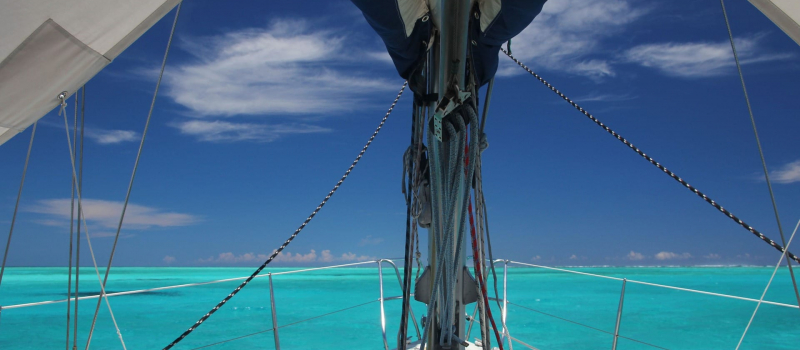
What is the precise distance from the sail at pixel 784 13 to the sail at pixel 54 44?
1.73 meters

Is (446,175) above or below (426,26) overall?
below

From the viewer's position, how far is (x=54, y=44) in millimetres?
1112

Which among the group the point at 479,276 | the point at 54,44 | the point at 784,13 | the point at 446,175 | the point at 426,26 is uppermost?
the point at 426,26

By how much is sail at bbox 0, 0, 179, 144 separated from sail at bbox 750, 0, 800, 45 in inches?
68.0

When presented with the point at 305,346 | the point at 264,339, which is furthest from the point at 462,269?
the point at 264,339

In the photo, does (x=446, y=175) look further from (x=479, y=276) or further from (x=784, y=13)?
(x=784, y=13)

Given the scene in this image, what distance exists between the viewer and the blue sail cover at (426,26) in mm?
1620

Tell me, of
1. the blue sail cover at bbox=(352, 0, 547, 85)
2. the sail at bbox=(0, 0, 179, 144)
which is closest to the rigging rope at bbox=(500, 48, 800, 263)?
the blue sail cover at bbox=(352, 0, 547, 85)

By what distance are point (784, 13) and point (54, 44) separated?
202 cm

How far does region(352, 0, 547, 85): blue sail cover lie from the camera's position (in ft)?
5.32

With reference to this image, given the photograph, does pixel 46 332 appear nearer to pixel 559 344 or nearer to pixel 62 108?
pixel 559 344

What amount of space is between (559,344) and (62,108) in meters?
8.73

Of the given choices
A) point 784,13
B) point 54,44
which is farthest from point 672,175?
point 54,44

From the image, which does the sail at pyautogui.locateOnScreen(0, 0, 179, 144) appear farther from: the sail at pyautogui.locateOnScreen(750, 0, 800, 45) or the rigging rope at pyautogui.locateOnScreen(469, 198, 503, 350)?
the sail at pyautogui.locateOnScreen(750, 0, 800, 45)
